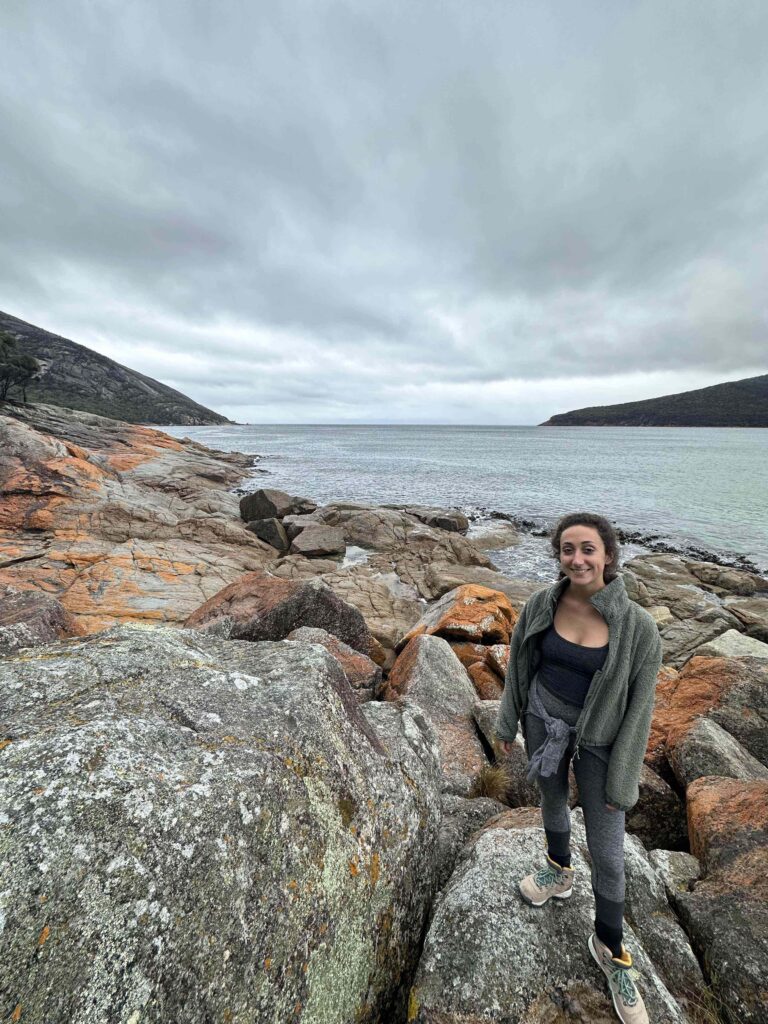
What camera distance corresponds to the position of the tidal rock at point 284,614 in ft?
30.1

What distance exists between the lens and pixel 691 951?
356 centimetres

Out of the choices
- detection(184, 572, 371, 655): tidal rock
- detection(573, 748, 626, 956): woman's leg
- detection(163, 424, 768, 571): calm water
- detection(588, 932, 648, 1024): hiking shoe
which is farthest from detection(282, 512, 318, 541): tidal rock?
detection(588, 932, 648, 1024): hiking shoe

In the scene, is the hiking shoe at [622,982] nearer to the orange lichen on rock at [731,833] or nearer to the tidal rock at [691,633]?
the orange lichen on rock at [731,833]

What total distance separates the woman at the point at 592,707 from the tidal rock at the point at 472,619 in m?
6.69

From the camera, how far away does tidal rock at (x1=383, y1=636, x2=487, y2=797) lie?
6668 mm

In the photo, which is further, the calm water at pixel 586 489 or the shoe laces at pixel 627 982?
the calm water at pixel 586 489

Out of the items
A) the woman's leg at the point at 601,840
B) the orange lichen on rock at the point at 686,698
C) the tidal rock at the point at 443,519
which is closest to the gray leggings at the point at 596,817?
the woman's leg at the point at 601,840

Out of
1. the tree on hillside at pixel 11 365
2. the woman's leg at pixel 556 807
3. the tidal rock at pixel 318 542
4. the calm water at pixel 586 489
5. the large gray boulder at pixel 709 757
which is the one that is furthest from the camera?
the tree on hillside at pixel 11 365

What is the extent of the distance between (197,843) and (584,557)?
3342 millimetres

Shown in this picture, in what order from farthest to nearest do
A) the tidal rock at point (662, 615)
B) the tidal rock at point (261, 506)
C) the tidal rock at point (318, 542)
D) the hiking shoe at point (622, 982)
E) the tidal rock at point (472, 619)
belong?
the tidal rock at point (261, 506) < the tidal rock at point (318, 542) < the tidal rock at point (662, 615) < the tidal rock at point (472, 619) < the hiking shoe at point (622, 982)

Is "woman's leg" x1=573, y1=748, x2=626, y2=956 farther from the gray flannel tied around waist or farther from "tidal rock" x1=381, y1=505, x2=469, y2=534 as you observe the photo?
"tidal rock" x1=381, y1=505, x2=469, y2=534

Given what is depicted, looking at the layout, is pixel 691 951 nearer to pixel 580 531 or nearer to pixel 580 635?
pixel 580 635

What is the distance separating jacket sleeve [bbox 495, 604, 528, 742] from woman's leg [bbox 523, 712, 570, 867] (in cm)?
26

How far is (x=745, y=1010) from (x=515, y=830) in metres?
1.86
